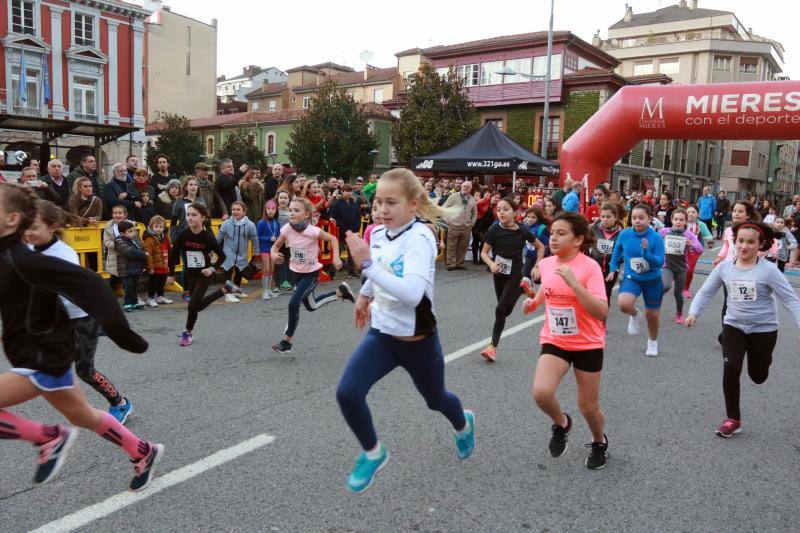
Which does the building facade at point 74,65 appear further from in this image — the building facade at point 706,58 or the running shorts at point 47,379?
the building facade at point 706,58

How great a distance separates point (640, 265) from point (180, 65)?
56.8m

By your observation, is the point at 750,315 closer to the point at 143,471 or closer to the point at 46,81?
the point at 143,471

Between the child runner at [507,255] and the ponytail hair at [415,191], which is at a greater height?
the ponytail hair at [415,191]

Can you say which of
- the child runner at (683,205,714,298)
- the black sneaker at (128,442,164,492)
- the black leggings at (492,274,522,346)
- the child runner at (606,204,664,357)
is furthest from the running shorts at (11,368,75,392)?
the child runner at (683,205,714,298)

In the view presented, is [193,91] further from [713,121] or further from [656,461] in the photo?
[656,461]

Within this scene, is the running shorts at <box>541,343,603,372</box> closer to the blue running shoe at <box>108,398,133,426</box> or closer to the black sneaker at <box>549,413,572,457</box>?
the black sneaker at <box>549,413,572,457</box>

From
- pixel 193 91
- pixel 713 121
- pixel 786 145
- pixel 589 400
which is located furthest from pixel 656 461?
pixel 786 145

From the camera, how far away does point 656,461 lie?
3.96 metres

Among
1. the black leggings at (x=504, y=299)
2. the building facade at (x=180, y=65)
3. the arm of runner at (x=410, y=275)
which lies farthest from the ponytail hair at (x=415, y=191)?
the building facade at (x=180, y=65)

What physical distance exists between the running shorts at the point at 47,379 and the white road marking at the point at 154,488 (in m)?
0.63

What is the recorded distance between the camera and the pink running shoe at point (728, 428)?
441 cm

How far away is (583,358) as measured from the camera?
3.68 m

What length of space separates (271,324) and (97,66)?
36.5m

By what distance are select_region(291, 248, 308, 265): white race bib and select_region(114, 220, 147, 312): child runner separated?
2967mm
